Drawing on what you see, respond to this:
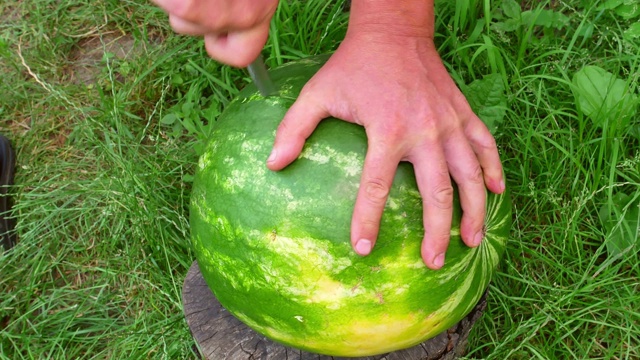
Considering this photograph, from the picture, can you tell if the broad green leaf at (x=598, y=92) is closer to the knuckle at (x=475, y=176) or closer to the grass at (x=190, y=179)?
the grass at (x=190, y=179)

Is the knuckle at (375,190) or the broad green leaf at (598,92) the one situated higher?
the knuckle at (375,190)

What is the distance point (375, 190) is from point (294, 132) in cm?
26

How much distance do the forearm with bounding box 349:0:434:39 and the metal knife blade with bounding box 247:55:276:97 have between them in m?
0.27

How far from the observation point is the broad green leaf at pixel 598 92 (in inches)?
94.3

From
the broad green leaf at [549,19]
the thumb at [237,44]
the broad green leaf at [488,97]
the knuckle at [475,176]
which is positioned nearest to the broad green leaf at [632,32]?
the broad green leaf at [549,19]

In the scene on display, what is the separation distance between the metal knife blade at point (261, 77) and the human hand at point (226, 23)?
0.24 meters

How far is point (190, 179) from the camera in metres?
2.72

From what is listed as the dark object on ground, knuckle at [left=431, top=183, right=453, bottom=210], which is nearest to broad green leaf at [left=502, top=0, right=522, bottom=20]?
knuckle at [left=431, top=183, right=453, bottom=210]

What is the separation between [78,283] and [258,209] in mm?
1525

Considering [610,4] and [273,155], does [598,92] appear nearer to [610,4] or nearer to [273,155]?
[610,4]

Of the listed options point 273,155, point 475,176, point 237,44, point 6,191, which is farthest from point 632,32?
point 6,191

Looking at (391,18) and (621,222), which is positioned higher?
(391,18)

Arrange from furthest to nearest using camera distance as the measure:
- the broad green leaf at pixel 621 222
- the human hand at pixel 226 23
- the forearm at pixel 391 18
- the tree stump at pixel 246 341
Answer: the broad green leaf at pixel 621 222 → the tree stump at pixel 246 341 → the forearm at pixel 391 18 → the human hand at pixel 226 23

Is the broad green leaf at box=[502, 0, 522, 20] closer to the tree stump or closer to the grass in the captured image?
the grass
